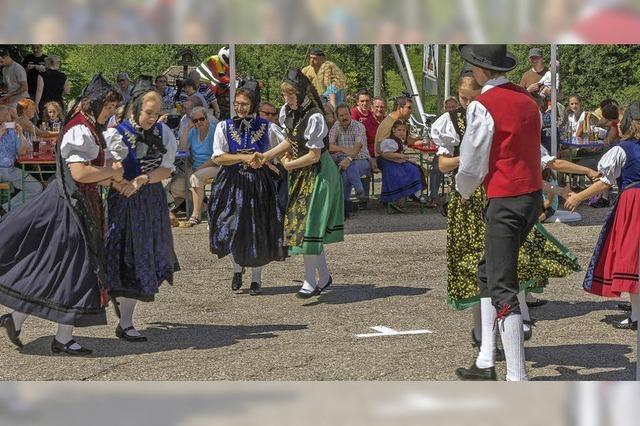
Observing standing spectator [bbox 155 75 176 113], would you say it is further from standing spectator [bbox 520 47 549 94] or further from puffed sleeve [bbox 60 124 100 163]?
puffed sleeve [bbox 60 124 100 163]

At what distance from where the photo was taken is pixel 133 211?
6.53m

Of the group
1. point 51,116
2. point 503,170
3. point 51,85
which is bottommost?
point 503,170

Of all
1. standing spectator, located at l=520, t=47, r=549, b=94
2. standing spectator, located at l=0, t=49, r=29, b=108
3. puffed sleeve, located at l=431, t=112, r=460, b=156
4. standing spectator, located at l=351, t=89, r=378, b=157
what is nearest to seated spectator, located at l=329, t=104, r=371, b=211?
standing spectator, located at l=351, t=89, r=378, b=157

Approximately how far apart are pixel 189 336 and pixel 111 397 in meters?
3.33

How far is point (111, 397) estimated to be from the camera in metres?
3.50

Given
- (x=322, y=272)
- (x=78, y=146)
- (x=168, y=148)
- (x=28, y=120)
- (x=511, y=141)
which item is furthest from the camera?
(x=28, y=120)

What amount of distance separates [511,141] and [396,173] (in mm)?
7130

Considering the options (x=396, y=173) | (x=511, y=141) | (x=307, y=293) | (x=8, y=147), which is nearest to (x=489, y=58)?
(x=511, y=141)

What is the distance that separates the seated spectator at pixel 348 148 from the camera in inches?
472

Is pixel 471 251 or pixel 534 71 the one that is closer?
pixel 471 251

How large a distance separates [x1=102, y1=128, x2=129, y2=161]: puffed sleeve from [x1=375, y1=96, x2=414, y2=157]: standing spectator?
5.85 metres

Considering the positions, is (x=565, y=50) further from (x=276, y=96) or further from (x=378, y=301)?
(x=378, y=301)

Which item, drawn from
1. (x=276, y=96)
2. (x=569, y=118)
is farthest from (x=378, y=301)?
(x=276, y=96)

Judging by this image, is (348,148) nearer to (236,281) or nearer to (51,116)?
(51,116)
